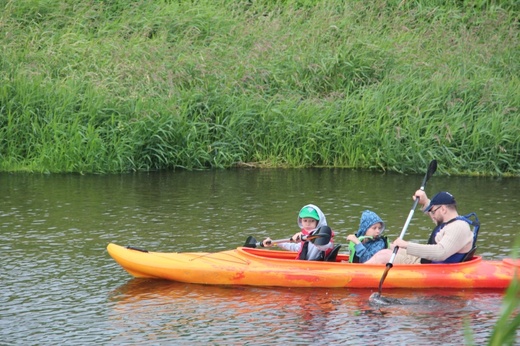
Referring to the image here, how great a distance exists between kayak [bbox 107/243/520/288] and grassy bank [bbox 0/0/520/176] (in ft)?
16.5

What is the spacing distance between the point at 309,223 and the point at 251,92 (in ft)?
20.5

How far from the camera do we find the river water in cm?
654

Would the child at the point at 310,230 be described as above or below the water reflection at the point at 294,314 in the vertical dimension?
above

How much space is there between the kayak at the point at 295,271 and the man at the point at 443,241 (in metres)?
0.10

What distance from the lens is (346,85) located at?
46.5ft

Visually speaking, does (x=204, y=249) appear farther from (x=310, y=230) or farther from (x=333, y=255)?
(x=333, y=255)

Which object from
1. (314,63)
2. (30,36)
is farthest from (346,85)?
(30,36)

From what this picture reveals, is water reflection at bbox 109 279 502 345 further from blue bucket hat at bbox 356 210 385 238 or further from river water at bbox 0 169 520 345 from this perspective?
blue bucket hat at bbox 356 210 385 238

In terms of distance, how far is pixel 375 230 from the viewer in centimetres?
760

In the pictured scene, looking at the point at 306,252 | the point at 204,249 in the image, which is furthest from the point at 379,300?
the point at 204,249

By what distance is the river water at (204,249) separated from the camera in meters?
6.54

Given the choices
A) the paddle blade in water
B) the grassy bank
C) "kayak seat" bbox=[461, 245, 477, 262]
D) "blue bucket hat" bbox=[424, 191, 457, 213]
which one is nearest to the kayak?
"kayak seat" bbox=[461, 245, 477, 262]

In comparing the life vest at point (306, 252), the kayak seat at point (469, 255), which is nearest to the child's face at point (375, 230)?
the life vest at point (306, 252)

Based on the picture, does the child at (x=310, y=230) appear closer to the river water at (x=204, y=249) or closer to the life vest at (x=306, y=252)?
the life vest at (x=306, y=252)
